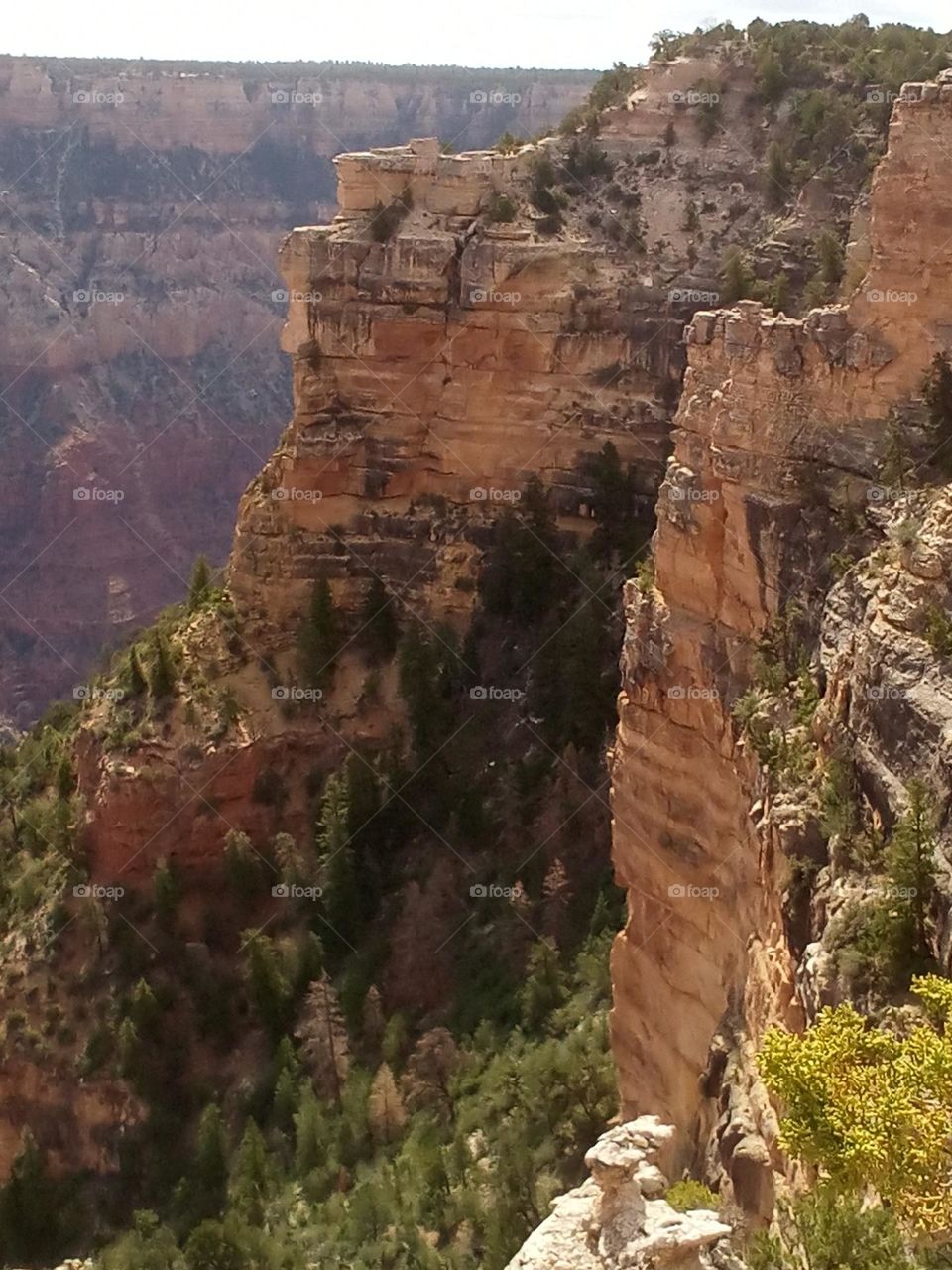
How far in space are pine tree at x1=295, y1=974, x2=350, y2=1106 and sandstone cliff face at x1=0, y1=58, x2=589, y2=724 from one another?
56990 millimetres

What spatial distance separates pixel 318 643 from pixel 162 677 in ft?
14.1

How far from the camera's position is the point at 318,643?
1738 inches

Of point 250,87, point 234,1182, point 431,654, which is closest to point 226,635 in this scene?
point 431,654

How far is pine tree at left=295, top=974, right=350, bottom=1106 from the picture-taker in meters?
36.1

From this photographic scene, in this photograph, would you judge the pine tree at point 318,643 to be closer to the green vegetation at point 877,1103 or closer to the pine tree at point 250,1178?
the pine tree at point 250,1178

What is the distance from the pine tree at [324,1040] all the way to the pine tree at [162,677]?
9.81m

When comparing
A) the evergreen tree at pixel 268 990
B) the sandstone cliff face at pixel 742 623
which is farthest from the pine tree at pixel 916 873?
the evergreen tree at pixel 268 990

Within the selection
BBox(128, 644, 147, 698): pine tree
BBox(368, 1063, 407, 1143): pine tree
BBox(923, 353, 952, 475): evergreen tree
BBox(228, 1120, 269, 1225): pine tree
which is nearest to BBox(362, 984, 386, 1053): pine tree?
BBox(368, 1063, 407, 1143): pine tree

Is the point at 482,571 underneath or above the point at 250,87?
underneath

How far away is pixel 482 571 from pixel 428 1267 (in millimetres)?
20491

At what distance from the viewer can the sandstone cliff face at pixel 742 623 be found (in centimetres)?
1917

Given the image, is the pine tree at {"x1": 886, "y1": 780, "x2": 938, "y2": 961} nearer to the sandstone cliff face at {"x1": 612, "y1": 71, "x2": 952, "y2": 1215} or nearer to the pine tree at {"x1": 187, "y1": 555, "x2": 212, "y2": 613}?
the sandstone cliff face at {"x1": 612, "y1": 71, "x2": 952, "y2": 1215}

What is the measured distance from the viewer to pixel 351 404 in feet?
149

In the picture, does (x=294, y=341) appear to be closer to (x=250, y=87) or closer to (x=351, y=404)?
(x=351, y=404)
